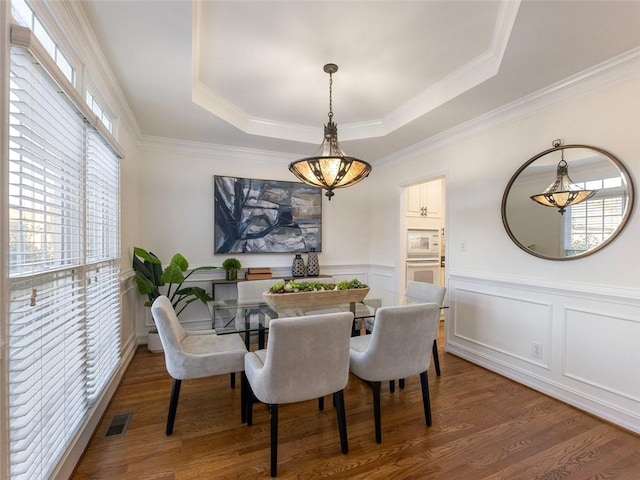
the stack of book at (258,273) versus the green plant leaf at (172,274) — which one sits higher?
the green plant leaf at (172,274)

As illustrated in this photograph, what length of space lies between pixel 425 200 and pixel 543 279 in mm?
2475

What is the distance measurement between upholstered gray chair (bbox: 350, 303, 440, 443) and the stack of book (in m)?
2.19

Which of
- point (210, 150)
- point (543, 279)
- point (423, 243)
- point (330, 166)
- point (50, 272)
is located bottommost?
point (543, 279)

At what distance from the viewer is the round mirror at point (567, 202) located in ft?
7.61

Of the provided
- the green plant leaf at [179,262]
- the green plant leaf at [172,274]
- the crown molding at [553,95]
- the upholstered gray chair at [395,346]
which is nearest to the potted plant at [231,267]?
the green plant leaf at [179,262]

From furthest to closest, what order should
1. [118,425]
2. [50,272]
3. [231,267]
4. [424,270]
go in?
[424,270] → [231,267] → [118,425] → [50,272]

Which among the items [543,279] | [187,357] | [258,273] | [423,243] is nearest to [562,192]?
[543,279]

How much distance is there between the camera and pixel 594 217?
95.5 inches

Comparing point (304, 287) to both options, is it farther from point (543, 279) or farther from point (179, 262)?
point (543, 279)

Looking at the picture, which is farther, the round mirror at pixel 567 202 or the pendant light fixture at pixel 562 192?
the pendant light fixture at pixel 562 192

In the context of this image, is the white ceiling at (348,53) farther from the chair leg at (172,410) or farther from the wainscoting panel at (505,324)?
the chair leg at (172,410)

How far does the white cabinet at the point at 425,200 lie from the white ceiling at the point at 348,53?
4.86 ft

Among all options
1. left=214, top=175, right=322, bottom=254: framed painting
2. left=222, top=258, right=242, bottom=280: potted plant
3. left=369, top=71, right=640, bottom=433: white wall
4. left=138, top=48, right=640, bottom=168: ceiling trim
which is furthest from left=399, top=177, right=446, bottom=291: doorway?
left=222, top=258, right=242, bottom=280: potted plant

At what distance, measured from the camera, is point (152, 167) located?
3.92 m
